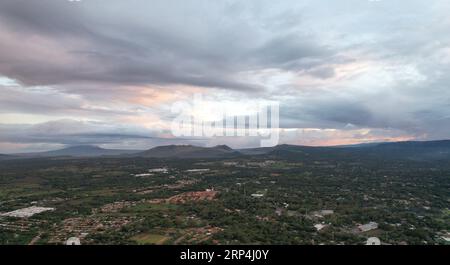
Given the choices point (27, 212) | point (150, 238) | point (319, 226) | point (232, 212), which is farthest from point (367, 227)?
point (27, 212)

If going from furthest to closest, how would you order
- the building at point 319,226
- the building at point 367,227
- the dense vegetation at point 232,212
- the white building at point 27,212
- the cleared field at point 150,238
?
the white building at point 27,212
the building at point 367,227
the building at point 319,226
the dense vegetation at point 232,212
the cleared field at point 150,238

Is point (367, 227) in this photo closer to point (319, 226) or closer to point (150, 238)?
point (319, 226)

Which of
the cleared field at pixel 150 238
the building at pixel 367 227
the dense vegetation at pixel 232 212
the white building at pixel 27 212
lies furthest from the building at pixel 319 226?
the white building at pixel 27 212

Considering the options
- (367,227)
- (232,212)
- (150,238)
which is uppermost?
(150,238)

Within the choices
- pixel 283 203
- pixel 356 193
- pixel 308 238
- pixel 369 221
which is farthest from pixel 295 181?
pixel 308 238

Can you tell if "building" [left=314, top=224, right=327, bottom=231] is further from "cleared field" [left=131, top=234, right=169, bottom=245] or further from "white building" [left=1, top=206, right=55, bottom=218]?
"white building" [left=1, top=206, right=55, bottom=218]

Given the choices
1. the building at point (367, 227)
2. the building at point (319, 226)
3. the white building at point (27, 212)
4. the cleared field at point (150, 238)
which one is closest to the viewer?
the cleared field at point (150, 238)

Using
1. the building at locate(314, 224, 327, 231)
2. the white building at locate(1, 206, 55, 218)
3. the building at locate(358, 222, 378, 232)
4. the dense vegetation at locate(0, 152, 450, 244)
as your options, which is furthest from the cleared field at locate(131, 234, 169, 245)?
the building at locate(358, 222, 378, 232)

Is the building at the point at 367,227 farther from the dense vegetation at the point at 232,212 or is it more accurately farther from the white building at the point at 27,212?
the white building at the point at 27,212

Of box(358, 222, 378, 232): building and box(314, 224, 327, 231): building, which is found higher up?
box(314, 224, 327, 231): building
